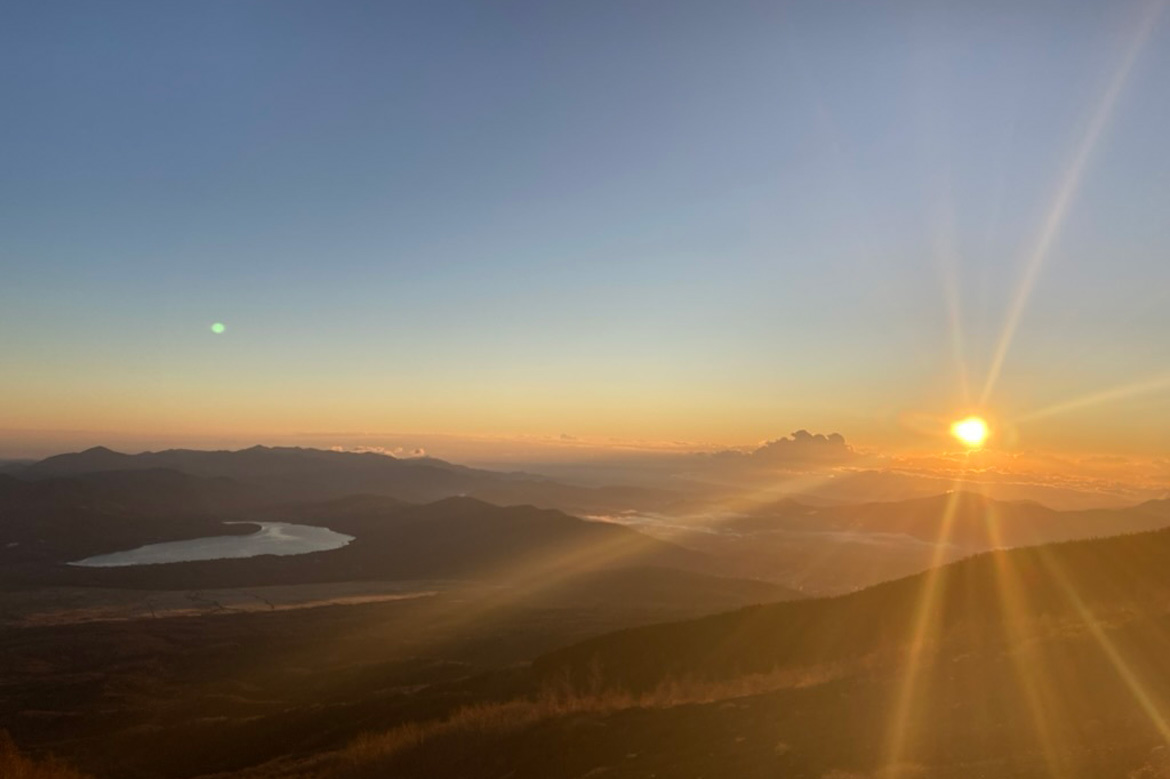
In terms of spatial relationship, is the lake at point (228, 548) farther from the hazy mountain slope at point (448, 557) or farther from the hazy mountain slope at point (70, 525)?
the hazy mountain slope at point (448, 557)

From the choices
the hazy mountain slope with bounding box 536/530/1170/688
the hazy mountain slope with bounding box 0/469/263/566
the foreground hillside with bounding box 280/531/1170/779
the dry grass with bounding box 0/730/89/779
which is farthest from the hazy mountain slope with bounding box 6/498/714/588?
the dry grass with bounding box 0/730/89/779

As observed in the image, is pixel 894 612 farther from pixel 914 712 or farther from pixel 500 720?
pixel 500 720

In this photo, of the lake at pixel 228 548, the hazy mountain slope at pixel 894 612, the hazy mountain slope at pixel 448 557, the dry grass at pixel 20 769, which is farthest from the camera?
the lake at pixel 228 548

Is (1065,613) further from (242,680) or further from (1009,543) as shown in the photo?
(1009,543)

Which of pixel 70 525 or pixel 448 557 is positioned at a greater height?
pixel 70 525

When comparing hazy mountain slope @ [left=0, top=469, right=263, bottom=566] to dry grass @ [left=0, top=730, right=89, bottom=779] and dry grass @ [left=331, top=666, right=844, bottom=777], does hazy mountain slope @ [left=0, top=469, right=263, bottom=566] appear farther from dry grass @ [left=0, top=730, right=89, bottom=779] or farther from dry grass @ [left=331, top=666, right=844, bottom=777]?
dry grass @ [left=331, top=666, right=844, bottom=777]

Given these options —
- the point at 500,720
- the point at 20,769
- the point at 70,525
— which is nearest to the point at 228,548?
the point at 70,525

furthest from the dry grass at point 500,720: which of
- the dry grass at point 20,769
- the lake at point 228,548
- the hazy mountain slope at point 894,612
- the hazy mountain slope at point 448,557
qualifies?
the lake at point 228,548
